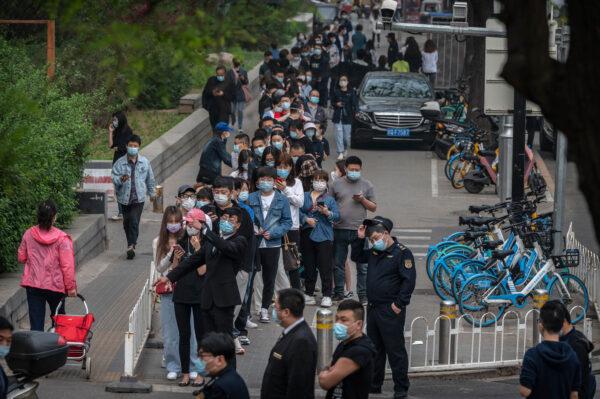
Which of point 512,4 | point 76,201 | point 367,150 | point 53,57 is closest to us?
point 512,4

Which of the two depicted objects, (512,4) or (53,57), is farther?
(53,57)

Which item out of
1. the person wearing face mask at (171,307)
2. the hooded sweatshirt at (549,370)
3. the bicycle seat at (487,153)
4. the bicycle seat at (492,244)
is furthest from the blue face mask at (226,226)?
the bicycle seat at (487,153)

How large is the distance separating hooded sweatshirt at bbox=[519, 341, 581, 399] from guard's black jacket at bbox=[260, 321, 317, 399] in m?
1.42

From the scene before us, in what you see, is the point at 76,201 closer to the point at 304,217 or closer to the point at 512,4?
the point at 304,217

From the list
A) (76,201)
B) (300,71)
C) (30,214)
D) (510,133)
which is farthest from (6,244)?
(300,71)

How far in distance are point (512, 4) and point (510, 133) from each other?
14.3 meters

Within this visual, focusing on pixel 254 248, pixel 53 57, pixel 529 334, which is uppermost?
pixel 53 57

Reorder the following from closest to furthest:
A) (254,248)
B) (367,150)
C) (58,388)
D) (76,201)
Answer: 1. (58,388)
2. (254,248)
3. (76,201)
4. (367,150)

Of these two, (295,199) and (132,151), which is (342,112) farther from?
(295,199)

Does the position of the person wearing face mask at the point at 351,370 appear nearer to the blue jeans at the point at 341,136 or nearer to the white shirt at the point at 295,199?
the white shirt at the point at 295,199

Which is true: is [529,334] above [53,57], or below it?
below

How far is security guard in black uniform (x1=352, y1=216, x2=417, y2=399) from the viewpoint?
12.0 meters

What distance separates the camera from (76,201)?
719 inches

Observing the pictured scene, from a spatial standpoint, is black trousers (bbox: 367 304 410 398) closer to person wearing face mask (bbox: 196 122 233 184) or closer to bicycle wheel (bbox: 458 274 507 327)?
bicycle wheel (bbox: 458 274 507 327)
